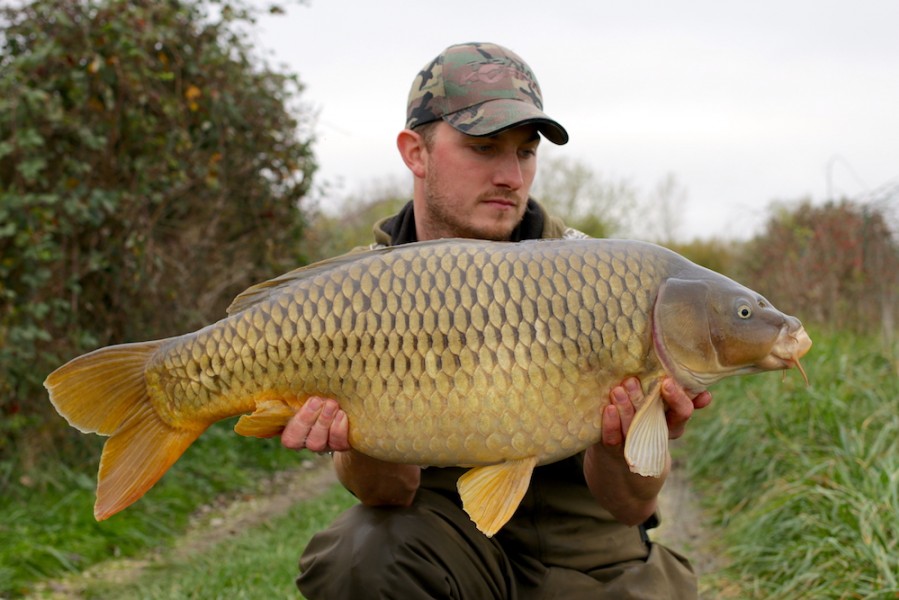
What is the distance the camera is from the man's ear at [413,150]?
2469 millimetres

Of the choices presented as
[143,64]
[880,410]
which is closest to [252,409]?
[880,410]

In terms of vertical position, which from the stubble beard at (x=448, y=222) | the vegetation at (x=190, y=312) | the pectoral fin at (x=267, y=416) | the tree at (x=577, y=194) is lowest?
the tree at (x=577, y=194)

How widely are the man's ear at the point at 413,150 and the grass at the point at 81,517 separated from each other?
1916mm

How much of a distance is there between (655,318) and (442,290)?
37 centimetres

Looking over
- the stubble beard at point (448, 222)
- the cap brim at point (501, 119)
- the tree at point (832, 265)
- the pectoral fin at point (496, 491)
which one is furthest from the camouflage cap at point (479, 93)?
the tree at point (832, 265)

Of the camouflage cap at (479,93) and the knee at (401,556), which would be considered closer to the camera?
the knee at (401,556)

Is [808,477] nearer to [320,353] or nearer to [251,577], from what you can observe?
[251,577]

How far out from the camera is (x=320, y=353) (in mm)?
1678

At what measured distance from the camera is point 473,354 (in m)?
1.62

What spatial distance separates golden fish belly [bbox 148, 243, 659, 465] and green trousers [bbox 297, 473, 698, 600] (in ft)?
1.03

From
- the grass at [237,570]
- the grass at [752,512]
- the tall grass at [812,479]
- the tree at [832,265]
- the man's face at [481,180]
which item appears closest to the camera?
the man's face at [481,180]

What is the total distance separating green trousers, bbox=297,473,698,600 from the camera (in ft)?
6.21

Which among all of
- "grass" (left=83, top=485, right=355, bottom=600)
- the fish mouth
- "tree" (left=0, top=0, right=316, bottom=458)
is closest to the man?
the fish mouth

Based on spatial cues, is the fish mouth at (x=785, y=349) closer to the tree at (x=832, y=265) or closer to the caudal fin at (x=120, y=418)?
the caudal fin at (x=120, y=418)
